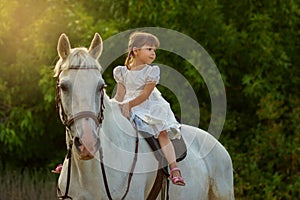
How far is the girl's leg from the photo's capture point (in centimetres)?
571

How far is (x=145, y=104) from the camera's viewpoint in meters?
5.81

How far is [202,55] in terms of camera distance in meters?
10.8

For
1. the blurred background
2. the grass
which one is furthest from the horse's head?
the blurred background

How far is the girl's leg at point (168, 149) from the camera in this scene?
18.7 feet

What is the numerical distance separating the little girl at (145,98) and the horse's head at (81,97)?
73 cm

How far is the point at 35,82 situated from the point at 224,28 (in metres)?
2.86

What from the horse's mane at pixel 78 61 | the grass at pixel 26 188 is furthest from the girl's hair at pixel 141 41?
the grass at pixel 26 188

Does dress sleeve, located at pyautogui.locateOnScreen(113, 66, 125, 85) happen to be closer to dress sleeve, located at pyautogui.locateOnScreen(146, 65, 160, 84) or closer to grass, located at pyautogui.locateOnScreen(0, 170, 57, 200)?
dress sleeve, located at pyautogui.locateOnScreen(146, 65, 160, 84)

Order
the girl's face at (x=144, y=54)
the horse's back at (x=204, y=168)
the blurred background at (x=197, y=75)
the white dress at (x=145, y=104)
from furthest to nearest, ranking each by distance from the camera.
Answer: the blurred background at (x=197, y=75), the horse's back at (x=204, y=168), the girl's face at (x=144, y=54), the white dress at (x=145, y=104)

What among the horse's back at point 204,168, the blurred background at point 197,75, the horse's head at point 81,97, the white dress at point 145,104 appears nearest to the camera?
the horse's head at point 81,97

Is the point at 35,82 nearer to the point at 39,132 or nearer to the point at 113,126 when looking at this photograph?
the point at 39,132

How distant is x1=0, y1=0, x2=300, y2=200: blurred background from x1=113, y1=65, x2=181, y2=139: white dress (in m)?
4.52

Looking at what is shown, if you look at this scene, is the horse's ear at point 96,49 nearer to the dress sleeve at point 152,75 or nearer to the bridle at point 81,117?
the bridle at point 81,117

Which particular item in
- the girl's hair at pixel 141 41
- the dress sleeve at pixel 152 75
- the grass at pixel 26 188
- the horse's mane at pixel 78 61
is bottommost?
the grass at pixel 26 188
